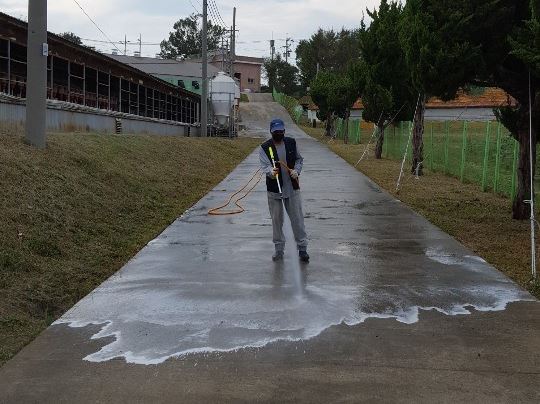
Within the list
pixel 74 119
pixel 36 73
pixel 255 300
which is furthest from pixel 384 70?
pixel 255 300

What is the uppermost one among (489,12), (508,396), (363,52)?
(363,52)

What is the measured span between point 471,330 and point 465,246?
374 centimetres

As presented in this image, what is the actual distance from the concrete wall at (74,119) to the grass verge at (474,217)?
8767mm

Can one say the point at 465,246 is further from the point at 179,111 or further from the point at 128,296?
the point at 179,111

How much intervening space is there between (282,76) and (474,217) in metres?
110

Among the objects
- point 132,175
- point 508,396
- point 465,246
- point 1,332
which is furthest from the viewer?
point 132,175

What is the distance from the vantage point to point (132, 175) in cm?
1418

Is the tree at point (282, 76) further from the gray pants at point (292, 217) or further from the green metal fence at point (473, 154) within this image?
the gray pants at point (292, 217)

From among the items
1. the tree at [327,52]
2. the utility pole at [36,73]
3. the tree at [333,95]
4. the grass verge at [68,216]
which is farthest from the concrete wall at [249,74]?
the utility pole at [36,73]

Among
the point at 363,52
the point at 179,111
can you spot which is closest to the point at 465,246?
the point at 363,52

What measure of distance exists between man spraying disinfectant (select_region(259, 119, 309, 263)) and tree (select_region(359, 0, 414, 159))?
18.2 meters

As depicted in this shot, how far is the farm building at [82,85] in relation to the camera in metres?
20.4

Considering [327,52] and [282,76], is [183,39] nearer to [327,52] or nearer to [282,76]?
[282,76]

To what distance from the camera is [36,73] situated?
11.6 metres
